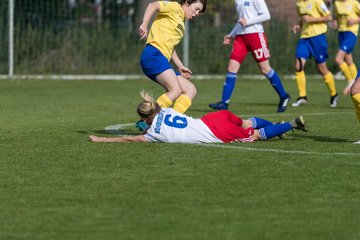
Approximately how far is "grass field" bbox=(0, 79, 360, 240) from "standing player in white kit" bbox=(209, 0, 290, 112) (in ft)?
10.1

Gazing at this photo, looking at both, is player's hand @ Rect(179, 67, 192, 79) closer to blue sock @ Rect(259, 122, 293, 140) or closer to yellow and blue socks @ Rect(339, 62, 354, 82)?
blue sock @ Rect(259, 122, 293, 140)

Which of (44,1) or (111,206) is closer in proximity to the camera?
(111,206)

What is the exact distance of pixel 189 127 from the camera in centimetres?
1140

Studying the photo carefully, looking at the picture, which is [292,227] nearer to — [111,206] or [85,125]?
[111,206]

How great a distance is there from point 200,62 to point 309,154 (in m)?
20.5

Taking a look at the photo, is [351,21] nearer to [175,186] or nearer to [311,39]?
[311,39]

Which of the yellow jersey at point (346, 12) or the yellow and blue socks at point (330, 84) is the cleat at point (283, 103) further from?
the yellow jersey at point (346, 12)

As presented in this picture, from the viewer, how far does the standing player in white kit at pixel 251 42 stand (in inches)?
685

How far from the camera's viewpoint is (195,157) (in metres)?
10.4

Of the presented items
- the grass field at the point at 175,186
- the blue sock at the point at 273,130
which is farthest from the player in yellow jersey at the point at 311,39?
the blue sock at the point at 273,130

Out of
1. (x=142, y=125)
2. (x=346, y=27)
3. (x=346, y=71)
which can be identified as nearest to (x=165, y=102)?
(x=142, y=125)

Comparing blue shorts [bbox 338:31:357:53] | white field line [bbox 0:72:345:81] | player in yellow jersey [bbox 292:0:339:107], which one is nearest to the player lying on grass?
player in yellow jersey [bbox 292:0:339:107]

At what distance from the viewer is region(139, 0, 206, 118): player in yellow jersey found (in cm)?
1282

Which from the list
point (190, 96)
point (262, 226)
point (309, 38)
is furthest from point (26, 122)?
point (262, 226)
